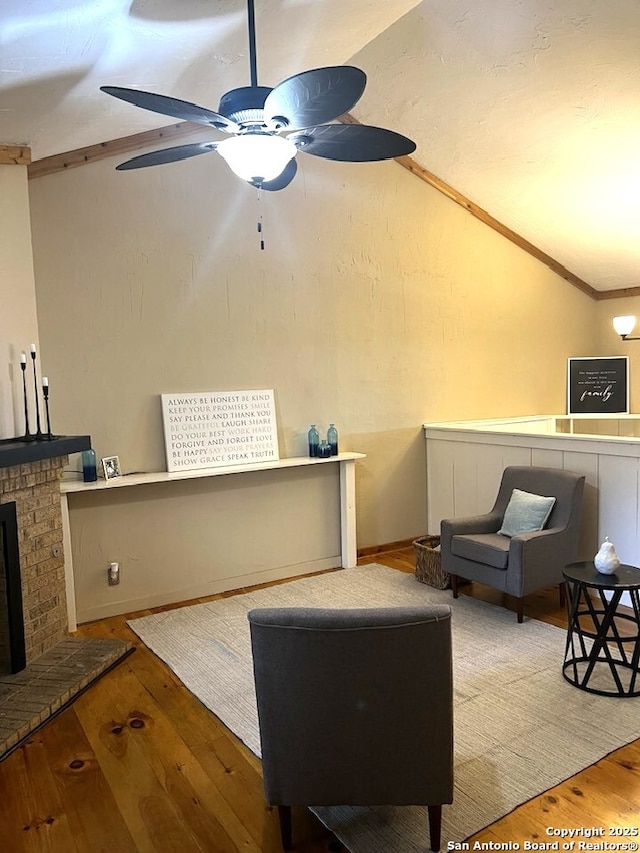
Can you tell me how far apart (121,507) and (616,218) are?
429cm

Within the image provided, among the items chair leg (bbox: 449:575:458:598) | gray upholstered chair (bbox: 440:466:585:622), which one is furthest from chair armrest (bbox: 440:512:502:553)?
chair leg (bbox: 449:575:458:598)

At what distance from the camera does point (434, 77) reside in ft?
13.6

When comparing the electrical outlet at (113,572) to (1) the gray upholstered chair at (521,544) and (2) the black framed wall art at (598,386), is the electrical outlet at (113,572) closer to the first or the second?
(1) the gray upholstered chair at (521,544)

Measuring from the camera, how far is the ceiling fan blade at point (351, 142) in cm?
224

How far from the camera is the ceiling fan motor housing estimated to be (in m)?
2.17

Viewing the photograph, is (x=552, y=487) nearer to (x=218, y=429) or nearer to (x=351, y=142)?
(x=218, y=429)

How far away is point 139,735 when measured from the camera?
108 inches

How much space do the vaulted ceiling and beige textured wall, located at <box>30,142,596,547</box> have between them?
0.35 metres

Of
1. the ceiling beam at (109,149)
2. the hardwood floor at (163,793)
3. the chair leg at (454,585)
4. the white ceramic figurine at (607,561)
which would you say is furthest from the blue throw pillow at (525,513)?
the ceiling beam at (109,149)

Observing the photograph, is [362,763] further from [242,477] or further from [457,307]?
[457,307]

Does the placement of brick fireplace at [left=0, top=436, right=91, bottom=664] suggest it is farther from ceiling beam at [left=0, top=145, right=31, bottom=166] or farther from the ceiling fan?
the ceiling fan

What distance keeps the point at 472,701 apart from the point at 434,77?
145 inches

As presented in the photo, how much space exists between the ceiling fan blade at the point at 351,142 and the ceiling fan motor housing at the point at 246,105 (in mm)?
146

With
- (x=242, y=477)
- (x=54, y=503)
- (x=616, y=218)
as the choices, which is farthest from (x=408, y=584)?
(x=616, y=218)
